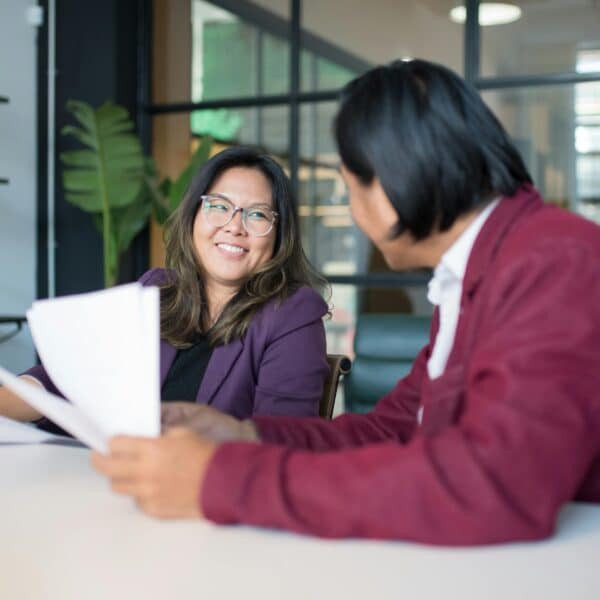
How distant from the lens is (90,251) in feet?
16.9

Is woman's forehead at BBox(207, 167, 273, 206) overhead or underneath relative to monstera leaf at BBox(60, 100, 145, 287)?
underneath

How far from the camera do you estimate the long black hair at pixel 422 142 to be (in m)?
1.05

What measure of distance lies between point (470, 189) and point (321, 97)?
386cm

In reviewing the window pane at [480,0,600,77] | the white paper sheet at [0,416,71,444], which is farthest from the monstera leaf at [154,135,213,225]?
the white paper sheet at [0,416,71,444]

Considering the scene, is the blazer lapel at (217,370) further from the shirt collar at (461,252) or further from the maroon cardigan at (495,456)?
the maroon cardigan at (495,456)

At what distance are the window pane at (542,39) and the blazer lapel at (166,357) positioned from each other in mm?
2909

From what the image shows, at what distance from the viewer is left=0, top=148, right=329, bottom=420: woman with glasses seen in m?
1.98

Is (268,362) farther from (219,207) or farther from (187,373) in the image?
(219,207)

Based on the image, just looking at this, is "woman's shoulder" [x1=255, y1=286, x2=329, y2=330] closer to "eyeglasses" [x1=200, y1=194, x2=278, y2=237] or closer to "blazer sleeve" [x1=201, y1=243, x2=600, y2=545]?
"eyeglasses" [x1=200, y1=194, x2=278, y2=237]

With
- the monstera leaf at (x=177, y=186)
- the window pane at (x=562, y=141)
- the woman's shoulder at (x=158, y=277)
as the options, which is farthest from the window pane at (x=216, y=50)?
the woman's shoulder at (x=158, y=277)

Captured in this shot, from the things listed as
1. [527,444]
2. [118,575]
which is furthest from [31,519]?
[527,444]

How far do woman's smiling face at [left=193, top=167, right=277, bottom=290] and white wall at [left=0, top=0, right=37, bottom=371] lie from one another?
295 centimetres

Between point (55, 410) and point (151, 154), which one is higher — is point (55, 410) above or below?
below

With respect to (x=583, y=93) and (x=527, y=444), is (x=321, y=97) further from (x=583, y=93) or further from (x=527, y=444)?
(x=527, y=444)
